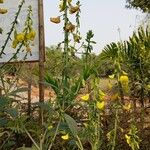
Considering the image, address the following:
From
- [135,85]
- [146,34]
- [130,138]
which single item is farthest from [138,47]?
[130,138]

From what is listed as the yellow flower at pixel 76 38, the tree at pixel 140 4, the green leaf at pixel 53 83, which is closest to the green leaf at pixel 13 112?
the green leaf at pixel 53 83

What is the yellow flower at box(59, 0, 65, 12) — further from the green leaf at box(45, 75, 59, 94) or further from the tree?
the tree

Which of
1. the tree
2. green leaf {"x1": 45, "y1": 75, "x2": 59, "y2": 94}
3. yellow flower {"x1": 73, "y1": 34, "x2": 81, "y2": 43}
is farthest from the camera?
the tree

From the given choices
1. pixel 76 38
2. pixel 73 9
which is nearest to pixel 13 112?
pixel 76 38

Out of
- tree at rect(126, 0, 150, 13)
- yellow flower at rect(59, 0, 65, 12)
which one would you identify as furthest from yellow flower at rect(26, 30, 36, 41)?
tree at rect(126, 0, 150, 13)

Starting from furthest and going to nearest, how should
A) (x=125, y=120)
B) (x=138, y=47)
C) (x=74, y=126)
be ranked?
(x=138, y=47) → (x=125, y=120) → (x=74, y=126)

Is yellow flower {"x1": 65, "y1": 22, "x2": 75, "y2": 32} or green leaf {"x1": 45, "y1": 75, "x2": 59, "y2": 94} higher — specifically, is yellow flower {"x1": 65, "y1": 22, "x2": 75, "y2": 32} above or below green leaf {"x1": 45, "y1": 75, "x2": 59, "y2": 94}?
above

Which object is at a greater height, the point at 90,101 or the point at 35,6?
the point at 35,6

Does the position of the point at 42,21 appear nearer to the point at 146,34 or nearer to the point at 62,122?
the point at 146,34

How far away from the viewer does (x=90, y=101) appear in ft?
9.55

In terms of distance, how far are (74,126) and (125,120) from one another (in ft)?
9.26

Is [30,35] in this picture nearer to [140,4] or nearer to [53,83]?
[53,83]

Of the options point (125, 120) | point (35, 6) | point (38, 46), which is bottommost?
point (125, 120)

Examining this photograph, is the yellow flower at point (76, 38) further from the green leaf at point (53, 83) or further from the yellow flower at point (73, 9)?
the green leaf at point (53, 83)
